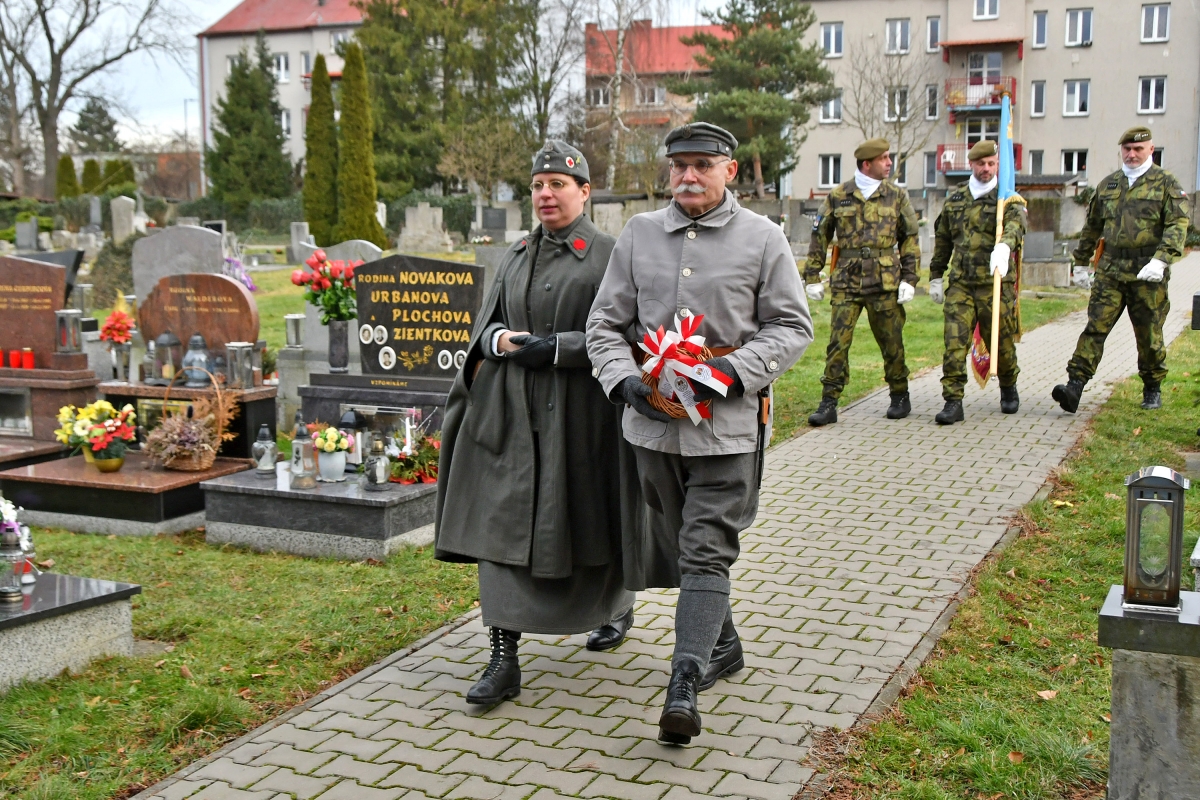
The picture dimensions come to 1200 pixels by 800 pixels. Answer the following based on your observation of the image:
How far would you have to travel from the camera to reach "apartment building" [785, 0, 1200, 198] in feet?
160

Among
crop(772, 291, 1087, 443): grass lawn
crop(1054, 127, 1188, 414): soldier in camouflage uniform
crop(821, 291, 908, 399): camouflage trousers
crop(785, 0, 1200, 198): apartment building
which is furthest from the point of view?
crop(785, 0, 1200, 198): apartment building

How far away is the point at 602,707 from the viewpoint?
4.52m

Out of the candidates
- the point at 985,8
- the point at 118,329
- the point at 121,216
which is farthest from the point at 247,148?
the point at 118,329

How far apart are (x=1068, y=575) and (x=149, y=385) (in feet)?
21.6

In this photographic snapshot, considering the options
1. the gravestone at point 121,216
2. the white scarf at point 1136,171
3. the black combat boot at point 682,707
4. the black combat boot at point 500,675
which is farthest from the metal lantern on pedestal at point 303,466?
the gravestone at point 121,216

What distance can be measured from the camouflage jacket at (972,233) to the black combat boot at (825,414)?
1335 millimetres

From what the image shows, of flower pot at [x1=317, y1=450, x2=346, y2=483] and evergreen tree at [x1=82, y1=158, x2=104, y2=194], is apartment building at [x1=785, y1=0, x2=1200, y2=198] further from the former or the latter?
flower pot at [x1=317, y1=450, x2=346, y2=483]

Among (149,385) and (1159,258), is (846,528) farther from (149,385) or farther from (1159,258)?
(149,385)

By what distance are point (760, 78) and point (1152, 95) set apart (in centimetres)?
1753

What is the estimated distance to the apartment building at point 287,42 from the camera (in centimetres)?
6938

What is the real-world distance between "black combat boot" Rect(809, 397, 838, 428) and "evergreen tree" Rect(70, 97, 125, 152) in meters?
54.0

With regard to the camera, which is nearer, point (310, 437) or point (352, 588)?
point (352, 588)

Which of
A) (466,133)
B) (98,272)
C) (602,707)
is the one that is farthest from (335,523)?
(466,133)

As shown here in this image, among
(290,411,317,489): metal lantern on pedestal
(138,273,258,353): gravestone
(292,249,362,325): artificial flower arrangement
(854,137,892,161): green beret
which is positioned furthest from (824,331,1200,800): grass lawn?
(138,273,258,353): gravestone
